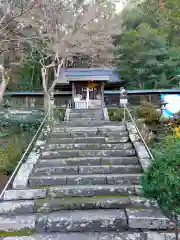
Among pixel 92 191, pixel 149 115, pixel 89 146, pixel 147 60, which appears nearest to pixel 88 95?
pixel 149 115

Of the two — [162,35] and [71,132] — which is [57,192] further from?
[162,35]

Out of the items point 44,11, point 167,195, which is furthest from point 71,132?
point 44,11

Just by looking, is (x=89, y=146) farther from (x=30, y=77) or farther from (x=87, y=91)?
(x=30, y=77)

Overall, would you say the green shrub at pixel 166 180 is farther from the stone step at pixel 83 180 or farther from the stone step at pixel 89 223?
the stone step at pixel 83 180

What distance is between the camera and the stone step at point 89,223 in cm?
304

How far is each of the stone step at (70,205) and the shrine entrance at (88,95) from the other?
425 inches

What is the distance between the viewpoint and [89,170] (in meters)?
4.66

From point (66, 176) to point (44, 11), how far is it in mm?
11836

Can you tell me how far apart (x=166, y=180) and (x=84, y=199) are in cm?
163

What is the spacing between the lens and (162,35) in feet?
61.6

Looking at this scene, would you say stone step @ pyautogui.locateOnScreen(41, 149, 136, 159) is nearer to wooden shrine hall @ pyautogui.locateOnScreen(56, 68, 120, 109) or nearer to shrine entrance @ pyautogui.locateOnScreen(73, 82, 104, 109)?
wooden shrine hall @ pyautogui.locateOnScreen(56, 68, 120, 109)

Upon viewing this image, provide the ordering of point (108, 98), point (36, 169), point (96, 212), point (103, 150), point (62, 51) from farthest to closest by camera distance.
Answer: point (108, 98) → point (62, 51) → point (103, 150) → point (36, 169) → point (96, 212)

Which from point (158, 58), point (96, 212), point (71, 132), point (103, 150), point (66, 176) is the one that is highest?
point (158, 58)

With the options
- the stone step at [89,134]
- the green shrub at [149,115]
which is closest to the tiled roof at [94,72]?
the green shrub at [149,115]
